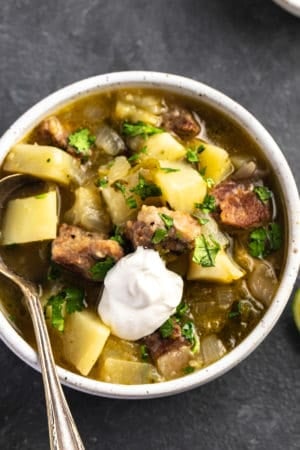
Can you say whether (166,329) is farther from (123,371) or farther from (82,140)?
(82,140)

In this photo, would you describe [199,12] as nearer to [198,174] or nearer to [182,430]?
[198,174]

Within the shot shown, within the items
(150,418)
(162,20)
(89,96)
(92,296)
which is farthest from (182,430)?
(162,20)

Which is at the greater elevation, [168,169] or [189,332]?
[168,169]

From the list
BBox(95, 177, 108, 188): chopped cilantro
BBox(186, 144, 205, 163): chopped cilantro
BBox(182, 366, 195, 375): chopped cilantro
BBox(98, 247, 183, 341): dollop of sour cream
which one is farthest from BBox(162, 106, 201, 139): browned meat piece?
BBox(182, 366, 195, 375): chopped cilantro

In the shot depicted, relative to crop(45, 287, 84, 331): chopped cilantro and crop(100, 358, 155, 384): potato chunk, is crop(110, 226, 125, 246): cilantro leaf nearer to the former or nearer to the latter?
crop(45, 287, 84, 331): chopped cilantro

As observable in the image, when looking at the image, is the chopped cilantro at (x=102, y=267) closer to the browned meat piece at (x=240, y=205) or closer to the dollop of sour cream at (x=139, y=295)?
the dollop of sour cream at (x=139, y=295)

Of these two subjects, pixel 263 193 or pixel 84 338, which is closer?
pixel 84 338

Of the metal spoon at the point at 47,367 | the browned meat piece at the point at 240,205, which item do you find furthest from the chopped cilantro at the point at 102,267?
the browned meat piece at the point at 240,205

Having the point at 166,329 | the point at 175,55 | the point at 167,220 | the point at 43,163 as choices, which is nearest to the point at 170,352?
the point at 166,329
